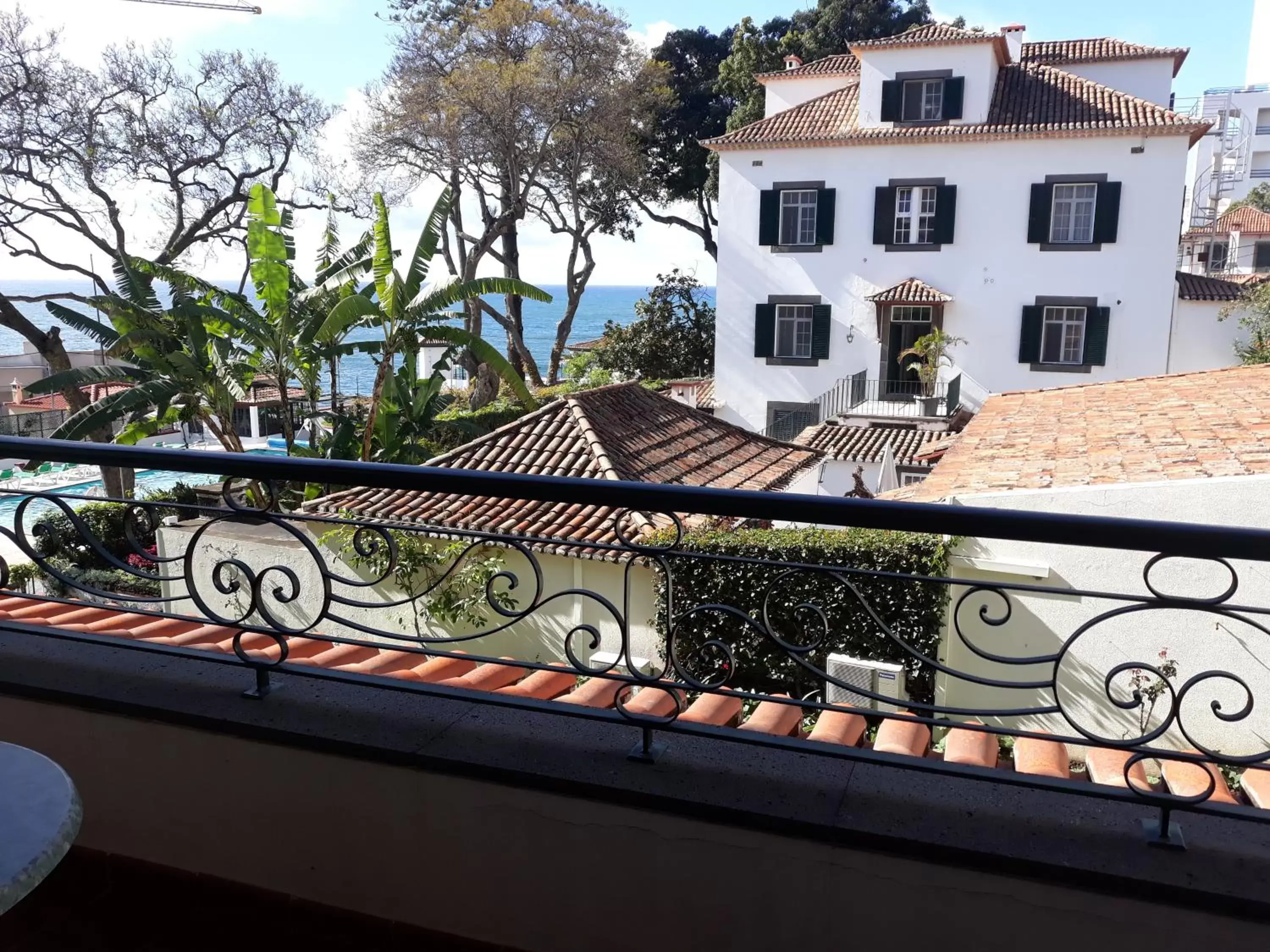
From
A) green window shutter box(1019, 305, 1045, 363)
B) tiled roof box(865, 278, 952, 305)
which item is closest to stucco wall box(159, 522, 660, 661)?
tiled roof box(865, 278, 952, 305)

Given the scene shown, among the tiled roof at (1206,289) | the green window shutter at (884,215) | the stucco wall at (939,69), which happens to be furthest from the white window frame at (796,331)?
the tiled roof at (1206,289)

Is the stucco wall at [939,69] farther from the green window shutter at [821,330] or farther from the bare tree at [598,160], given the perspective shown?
the bare tree at [598,160]

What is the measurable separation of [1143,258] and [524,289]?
15.7 m

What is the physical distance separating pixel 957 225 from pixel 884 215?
1614 mm

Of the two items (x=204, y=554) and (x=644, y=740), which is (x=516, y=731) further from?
(x=204, y=554)

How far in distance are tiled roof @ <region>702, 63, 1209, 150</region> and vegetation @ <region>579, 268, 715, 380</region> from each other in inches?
245

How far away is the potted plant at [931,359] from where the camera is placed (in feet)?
69.7

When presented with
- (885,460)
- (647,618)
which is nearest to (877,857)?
(647,618)

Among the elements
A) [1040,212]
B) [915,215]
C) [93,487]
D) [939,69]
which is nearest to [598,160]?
[915,215]

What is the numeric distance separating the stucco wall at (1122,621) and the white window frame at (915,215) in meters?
15.0

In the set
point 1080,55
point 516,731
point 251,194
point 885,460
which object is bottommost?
point 885,460

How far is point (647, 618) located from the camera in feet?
35.9

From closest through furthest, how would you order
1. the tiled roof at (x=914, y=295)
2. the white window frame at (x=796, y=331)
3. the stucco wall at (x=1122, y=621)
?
the stucco wall at (x=1122, y=621) → the tiled roof at (x=914, y=295) → the white window frame at (x=796, y=331)

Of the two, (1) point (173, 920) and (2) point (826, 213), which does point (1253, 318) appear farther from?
(1) point (173, 920)
